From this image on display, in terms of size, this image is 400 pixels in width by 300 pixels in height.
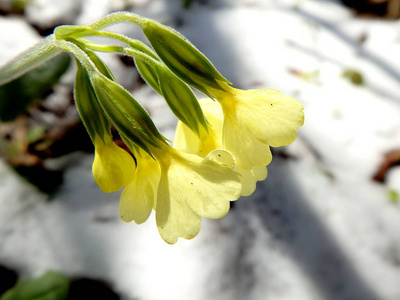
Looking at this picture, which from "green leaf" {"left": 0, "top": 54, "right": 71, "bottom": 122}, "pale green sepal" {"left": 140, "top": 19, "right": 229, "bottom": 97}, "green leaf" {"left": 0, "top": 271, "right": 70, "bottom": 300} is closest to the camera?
"pale green sepal" {"left": 140, "top": 19, "right": 229, "bottom": 97}

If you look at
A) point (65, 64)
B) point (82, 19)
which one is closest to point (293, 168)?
point (65, 64)

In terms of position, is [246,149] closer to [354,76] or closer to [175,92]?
[175,92]

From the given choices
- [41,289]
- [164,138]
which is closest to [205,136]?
[164,138]

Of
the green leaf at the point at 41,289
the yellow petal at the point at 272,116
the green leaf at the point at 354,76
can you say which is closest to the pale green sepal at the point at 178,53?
the yellow petal at the point at 272,116

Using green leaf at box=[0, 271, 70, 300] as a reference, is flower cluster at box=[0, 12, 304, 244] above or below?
above

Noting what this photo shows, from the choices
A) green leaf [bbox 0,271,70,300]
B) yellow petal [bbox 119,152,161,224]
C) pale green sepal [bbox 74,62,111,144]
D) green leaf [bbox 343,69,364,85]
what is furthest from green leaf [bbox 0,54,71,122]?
green leaf [bbox 343,69,364,85]

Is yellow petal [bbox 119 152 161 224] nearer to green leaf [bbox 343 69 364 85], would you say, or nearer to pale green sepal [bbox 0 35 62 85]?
pale green sepal [bbox 0 35 62 85]

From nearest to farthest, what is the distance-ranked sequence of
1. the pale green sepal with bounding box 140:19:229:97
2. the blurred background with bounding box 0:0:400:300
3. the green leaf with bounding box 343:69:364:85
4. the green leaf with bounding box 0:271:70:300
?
the pale green sepal with bounding box 140:19:229:97
the green leaf with bounding box 0:271:70:300
the blurred background with bounding box 0:0:400:300
the green leaf with bounding box 343:69:364:85

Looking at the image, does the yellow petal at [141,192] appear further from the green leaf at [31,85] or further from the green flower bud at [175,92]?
the green leaf at [31,85]
